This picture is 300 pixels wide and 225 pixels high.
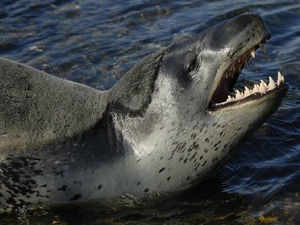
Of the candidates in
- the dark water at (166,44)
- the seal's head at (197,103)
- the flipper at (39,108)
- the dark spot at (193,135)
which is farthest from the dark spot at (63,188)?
the dark spot at (193,135)

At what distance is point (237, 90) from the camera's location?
4.76 metres

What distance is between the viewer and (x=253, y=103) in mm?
4676

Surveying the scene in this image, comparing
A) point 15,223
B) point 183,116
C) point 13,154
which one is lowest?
point 15,223

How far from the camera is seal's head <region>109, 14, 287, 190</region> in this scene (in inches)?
185

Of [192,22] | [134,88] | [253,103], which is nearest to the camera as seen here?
[253,103]

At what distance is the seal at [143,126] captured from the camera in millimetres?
4746

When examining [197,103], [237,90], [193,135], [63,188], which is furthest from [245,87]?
[63,188]

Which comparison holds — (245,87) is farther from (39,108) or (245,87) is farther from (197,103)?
(39,108)

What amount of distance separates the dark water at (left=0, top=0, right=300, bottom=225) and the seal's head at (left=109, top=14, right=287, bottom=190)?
1.24ft

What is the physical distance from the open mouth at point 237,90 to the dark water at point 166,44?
0.81 metres

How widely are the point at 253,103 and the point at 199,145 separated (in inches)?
22.0

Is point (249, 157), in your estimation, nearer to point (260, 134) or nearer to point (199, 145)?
point (260, 134)

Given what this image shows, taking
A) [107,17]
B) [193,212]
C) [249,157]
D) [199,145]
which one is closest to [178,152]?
[199,145]

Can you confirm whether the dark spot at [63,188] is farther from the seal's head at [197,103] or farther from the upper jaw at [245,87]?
the upper jaw at [245,87]
